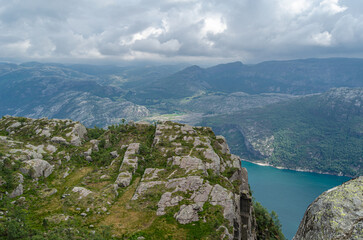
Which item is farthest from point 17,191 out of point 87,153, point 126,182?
point 126,182

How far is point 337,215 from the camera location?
30.9ft

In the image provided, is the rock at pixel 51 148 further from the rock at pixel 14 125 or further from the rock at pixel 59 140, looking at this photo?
the rock at pixel 14 125

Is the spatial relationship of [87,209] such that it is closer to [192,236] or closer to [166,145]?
[192,236]

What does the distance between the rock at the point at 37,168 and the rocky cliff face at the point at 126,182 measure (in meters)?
0.17

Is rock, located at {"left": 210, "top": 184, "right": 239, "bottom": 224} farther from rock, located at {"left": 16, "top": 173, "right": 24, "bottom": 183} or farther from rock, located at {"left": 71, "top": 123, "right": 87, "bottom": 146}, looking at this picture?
rock, located at {"left": 71, "top": 123, "right": 87, "bottom": 146}

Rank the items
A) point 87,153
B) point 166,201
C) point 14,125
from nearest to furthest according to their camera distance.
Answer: point 166,201, point 87,153, point 14,125

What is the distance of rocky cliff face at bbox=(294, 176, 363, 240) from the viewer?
8.85 m

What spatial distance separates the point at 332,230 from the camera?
9.16 m

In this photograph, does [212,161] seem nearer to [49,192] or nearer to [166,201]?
[166,201]

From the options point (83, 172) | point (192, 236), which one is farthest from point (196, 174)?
point (83, 172)

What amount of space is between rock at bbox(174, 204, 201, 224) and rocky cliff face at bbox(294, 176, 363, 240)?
82.2 ft

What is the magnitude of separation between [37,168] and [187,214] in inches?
1382

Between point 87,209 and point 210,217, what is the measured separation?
21985 mm

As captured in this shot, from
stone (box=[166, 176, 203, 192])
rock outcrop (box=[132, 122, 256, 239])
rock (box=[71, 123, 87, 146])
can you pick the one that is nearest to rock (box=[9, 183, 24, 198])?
rock outcrop (box=[132, 122, 256, 239])
